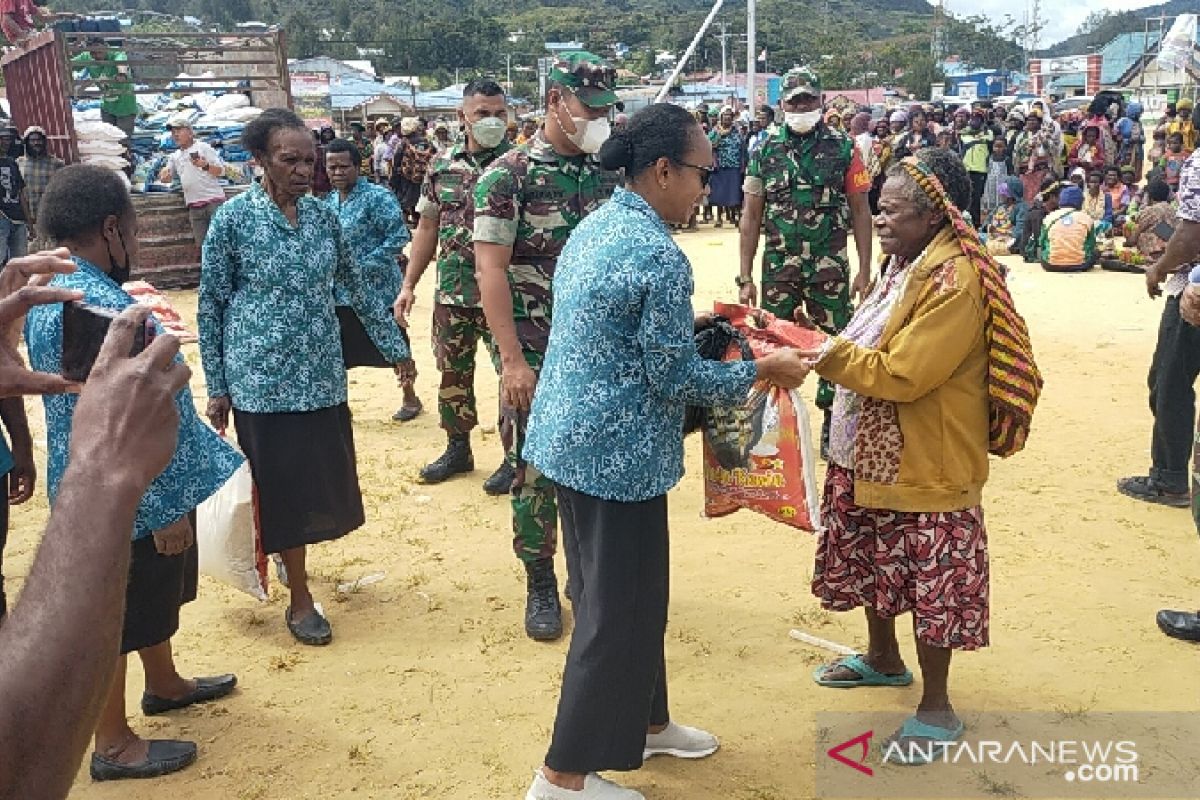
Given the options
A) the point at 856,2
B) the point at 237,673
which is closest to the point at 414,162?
the point at 237,673

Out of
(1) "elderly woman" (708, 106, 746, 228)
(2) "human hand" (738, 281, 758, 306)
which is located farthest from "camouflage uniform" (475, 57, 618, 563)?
(1) "elderly woman" (708, 106, 746, 228)

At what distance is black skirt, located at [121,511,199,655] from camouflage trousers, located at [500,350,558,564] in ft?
3.94

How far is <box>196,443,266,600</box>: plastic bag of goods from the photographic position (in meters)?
3.83

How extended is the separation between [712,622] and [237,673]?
181 centimetres

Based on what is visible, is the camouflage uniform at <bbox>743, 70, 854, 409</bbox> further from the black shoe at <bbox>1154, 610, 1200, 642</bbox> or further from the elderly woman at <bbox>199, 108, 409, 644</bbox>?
the elderly woman at <bbox>199, 108, 409, 644</bbox>

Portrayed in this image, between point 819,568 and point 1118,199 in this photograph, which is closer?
point 819,568

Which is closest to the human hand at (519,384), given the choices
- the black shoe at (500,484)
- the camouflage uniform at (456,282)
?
the camouflage uniform at (456,282)

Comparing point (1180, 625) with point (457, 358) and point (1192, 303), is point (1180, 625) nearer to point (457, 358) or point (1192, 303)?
point (1192, 303)

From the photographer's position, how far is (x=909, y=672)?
3621mm

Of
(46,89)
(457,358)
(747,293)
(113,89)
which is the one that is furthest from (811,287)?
(113,89)

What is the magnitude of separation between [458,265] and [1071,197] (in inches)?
377

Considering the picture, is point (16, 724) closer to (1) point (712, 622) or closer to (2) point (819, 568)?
(2) point (819, 568)

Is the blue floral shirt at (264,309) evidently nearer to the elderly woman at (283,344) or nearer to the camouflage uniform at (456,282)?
the elderly woman at (283,344)

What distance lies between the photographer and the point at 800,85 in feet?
19.5
